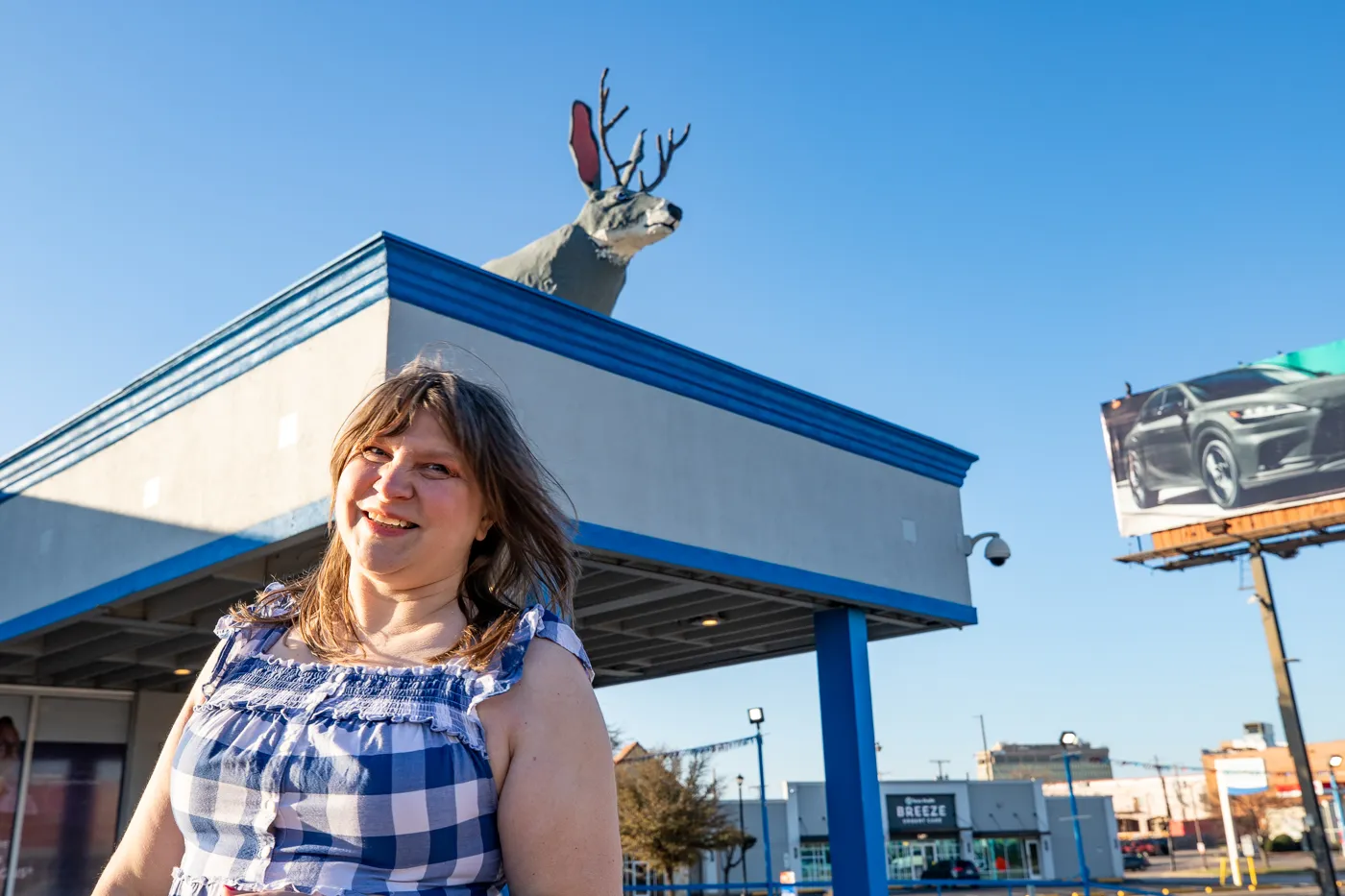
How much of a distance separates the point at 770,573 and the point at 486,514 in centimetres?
744

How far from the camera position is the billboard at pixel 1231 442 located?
25766 millimetres

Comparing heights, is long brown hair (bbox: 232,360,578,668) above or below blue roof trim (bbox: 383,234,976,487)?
below

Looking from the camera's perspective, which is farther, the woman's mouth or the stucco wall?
the stucco wall

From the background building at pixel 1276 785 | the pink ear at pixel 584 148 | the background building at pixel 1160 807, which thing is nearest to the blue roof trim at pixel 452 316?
the pink ear at pixel 584 148

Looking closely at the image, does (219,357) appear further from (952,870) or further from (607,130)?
(952,870)

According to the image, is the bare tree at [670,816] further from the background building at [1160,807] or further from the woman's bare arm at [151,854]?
the background building at [1160,807]

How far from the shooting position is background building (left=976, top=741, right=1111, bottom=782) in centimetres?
8556

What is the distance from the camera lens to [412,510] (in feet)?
5.79

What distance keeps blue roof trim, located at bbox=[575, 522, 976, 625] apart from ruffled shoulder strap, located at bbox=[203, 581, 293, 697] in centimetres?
514

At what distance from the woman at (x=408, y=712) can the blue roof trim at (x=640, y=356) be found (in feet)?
18.2

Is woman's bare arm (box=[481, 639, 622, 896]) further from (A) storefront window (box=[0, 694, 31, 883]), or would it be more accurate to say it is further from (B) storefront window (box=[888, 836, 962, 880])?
(B) storefront window (box=[888, 836, 962, 880])

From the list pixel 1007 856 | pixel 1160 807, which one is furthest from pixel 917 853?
pixel 1160 807

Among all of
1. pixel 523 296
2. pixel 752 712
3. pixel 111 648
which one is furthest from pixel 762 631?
pixel 111 648

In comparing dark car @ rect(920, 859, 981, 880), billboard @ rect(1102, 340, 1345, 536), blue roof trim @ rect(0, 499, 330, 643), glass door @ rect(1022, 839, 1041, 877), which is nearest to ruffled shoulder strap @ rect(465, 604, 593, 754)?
blue roof trim @ rect(0, 499, 330, 643)
